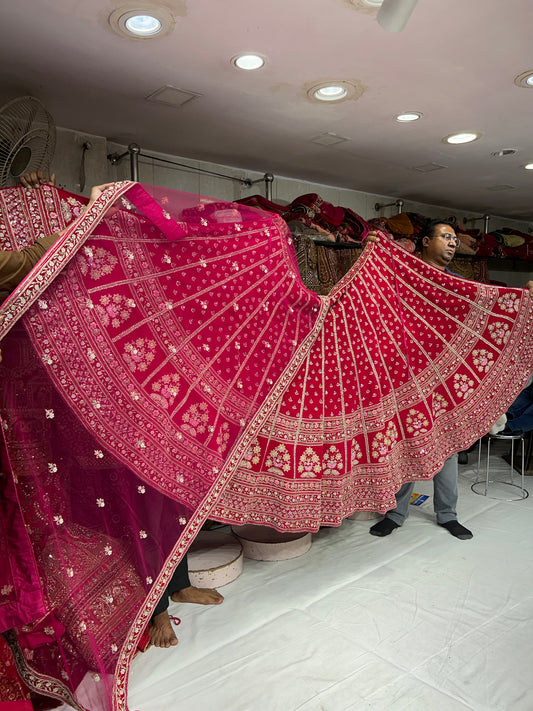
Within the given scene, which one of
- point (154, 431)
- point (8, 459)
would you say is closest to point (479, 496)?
point (154, 431)

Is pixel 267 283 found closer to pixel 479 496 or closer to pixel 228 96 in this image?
pixel 228 96

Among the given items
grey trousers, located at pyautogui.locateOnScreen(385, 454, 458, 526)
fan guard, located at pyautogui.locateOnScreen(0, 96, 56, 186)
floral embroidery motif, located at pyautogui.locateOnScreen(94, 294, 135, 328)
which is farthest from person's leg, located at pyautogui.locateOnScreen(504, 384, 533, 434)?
fan guard, located at pyautogui.locateOnScreen(0, 96, 56, 186)

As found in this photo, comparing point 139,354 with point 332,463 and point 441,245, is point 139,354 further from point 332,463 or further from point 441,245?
point 441,245

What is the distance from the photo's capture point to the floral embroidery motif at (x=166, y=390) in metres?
1.53

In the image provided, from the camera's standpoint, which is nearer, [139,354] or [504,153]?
[139,354]

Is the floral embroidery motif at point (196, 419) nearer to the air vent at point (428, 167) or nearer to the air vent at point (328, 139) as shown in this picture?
the air vent at point (328, 139)

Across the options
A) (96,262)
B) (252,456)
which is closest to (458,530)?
(252,456)

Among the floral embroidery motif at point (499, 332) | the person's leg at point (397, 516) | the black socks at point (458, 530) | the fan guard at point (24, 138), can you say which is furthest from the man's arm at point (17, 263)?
the black socks at point (458, 530)

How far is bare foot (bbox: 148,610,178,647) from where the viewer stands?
1.79 metres

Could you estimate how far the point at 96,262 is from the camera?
1428 mm

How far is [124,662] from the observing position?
1412 mm

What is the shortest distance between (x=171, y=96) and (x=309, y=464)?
5.87ft

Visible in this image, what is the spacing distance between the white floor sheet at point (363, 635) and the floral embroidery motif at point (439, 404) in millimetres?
682

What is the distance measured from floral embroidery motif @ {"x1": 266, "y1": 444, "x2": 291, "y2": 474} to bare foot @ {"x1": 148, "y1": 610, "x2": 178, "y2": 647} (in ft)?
1.99
